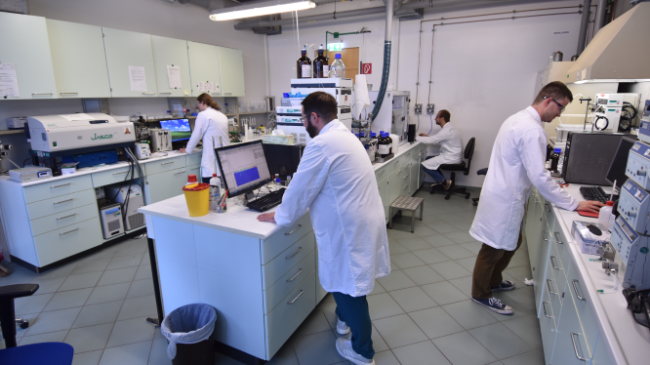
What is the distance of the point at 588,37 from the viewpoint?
442cm

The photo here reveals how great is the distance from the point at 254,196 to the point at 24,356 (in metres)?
1.31

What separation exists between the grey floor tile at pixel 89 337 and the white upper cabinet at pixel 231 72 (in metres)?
3.75

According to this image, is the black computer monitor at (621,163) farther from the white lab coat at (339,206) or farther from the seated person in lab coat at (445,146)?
the seated person in lab coat at (445,146)

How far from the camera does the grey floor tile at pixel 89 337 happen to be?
2078 mm

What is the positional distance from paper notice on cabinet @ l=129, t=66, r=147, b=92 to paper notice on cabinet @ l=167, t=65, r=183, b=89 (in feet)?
1.16

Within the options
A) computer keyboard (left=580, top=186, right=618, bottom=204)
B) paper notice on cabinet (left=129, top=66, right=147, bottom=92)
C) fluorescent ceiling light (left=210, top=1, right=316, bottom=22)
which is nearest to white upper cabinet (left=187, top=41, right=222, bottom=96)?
paper notice on cabinet (left=129, top=66, right=147, bottom=92)

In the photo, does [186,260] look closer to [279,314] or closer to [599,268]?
[279,314]

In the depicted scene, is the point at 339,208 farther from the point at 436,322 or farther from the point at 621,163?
the point at 621,163

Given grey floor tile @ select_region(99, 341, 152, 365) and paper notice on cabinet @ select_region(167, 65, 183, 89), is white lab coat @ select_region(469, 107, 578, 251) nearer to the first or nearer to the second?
grey floor tile @ select_region(99, 341, 152, 365)

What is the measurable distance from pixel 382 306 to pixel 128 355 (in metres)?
1.68

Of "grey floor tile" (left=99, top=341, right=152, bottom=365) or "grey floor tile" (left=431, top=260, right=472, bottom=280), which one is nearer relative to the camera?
"grey floor tile" (left=99, top=341, right=152, bottom=365)

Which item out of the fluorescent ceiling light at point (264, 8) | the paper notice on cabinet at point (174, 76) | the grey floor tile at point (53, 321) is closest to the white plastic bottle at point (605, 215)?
the fluorescent ceiling light at point (264, 8)

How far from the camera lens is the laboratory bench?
3.18 feet

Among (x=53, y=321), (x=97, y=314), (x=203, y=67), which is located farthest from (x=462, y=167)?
(x=53, y=321)
